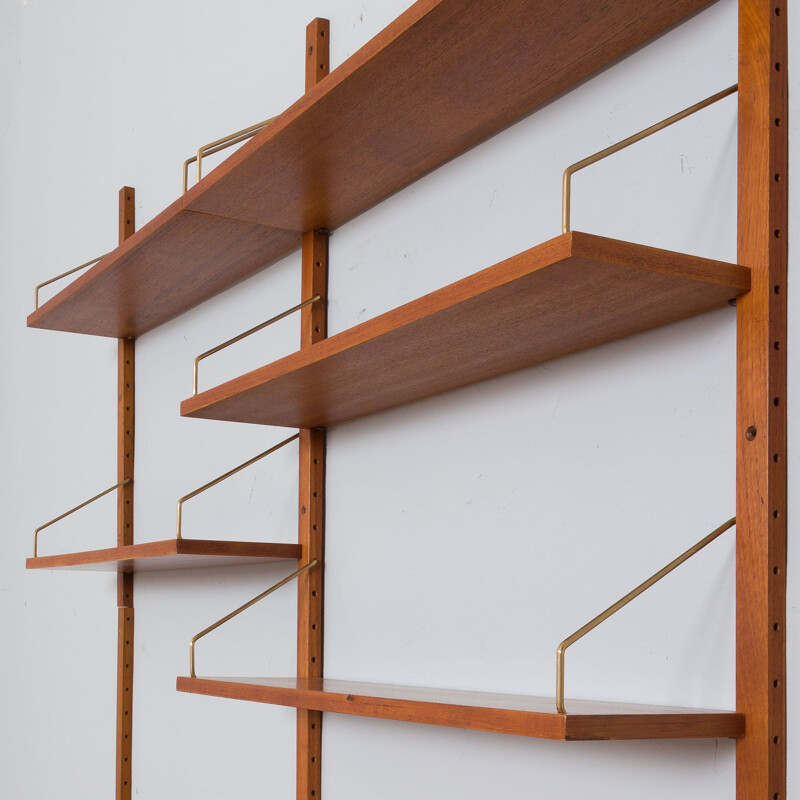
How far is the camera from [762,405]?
2.68 ft

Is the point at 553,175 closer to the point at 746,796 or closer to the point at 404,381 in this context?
the point at 404,381

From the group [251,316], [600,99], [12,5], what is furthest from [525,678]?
[12,5]

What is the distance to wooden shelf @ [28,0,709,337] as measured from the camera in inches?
37.7

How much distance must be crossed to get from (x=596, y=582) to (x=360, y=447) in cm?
44

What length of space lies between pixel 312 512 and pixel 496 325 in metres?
0.54

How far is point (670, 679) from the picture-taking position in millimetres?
892

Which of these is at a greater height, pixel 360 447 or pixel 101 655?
pixel 360 447

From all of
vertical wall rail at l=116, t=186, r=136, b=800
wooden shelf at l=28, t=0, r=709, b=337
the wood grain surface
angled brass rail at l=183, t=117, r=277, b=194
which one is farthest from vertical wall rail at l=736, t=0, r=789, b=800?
vertical wall rail at l=116, t=186, r=136, b=800

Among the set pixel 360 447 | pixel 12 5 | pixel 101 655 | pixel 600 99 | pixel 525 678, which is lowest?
pixel 101 655

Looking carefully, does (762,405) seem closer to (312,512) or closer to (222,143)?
(312,512)

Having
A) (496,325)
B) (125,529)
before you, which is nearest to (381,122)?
(496,325)

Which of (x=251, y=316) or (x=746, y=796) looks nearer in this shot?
(x=746, y=796)

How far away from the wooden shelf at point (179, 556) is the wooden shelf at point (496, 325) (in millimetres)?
165

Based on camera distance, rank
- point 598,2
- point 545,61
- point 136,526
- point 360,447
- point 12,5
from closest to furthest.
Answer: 1. point 598,2
2. point 545,61
3. point 360,447
4. point 136,526
5. point 12,5
